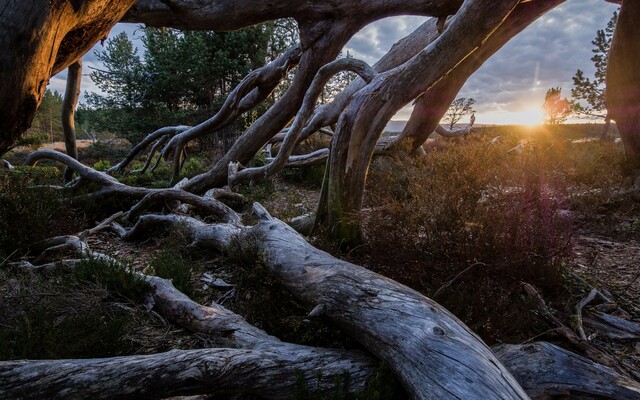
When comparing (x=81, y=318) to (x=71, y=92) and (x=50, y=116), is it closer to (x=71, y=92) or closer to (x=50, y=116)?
(x=71, y=92)

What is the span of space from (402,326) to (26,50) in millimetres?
2944

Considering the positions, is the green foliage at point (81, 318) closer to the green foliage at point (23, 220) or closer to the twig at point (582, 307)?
the green foliage at point (23, 220)

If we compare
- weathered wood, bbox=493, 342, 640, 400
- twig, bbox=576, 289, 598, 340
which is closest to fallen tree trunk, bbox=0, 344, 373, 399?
weathered wood, bbox=493, 342, 640, 400

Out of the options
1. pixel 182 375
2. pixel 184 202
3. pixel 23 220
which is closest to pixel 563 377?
pixel 182 375

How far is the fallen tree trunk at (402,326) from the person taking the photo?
1.49 meters

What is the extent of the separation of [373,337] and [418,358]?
318 millimetres

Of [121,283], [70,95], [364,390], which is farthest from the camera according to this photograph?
[70,95]

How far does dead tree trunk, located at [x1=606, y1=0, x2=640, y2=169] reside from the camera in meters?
6.18

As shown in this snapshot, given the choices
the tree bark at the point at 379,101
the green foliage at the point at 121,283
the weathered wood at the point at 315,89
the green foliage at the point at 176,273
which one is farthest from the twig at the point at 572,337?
the green foliage at the point at 121,283

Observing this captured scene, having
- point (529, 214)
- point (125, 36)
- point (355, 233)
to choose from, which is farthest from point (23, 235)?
point (125, 36)

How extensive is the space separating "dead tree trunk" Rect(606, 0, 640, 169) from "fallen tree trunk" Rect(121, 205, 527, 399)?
720 centimetres

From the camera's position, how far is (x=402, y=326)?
186 centimetres

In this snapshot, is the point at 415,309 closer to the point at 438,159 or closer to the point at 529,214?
the point at 529,214

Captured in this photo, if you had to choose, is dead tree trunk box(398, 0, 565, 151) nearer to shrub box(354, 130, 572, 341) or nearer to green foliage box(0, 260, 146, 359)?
shrub box(354, 130, 572, 341)
